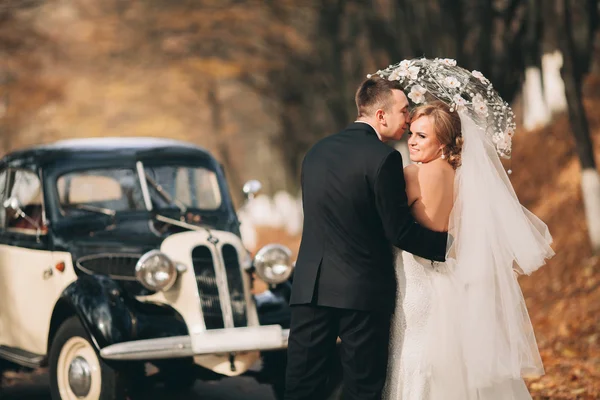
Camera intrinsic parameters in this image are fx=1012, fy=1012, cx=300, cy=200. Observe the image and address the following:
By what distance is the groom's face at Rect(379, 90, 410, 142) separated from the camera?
17.7 feet

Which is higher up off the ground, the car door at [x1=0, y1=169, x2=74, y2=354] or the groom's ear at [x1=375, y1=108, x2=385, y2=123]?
the groom's ear at [x1=375, y1=108, x2=385, y2=123]

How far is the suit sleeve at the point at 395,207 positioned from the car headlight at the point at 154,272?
2907 millimetres

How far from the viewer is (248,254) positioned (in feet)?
27.7

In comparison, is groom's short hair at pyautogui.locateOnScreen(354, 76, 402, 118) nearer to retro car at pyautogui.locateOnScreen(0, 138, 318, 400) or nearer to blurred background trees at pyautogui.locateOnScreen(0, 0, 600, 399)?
retro car at pyautogui.locateOnScreen(0, 138, 318, 400)

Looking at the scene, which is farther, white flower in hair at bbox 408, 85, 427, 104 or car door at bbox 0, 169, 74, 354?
car door at bbox 0, 169, 74, 354

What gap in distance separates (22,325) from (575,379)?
15.9 ft

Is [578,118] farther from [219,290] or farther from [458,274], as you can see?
[458,274]

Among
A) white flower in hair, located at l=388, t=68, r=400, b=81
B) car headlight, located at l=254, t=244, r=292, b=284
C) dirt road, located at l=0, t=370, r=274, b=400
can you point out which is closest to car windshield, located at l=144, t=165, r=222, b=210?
car headlight, located at l=254, t=244, r=292, b=284

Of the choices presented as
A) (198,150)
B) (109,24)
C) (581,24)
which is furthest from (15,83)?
(198,150)

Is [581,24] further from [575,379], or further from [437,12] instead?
[575,379]

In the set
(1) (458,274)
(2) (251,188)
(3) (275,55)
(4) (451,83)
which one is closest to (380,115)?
(4) (451,83)

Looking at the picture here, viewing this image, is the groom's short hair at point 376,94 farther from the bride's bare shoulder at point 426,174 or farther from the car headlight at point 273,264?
the car headlight at point 273,264

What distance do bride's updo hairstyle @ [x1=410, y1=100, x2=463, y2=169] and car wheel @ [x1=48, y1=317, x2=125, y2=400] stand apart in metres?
3.07

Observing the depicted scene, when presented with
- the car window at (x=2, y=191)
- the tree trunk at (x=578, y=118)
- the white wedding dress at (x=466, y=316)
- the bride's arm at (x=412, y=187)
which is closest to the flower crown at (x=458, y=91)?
the white wedding dress at (x=466, y=316)
